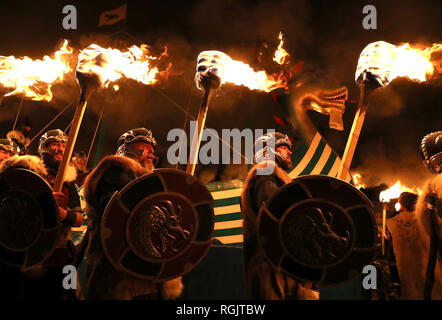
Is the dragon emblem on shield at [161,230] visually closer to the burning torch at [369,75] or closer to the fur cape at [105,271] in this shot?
the fur cape at [105,271]

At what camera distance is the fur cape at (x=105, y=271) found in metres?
3.56

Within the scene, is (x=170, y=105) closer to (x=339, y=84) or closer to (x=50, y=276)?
(x=339, y=84)

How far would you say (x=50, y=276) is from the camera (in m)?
4.05

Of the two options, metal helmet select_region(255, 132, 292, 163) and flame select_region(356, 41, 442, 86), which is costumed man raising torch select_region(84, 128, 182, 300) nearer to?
metal helmet select_region(255, 132, 292, 163)

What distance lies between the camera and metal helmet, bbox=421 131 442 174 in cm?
428

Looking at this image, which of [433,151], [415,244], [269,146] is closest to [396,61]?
[433,151]

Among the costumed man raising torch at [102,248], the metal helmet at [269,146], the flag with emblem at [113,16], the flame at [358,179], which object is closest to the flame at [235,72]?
the metal helmet at [269,146]

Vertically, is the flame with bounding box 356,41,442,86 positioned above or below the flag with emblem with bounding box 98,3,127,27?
below

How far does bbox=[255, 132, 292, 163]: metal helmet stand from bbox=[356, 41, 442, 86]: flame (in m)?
1.10

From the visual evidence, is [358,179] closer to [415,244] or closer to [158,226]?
[415,244]

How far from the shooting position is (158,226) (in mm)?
3641

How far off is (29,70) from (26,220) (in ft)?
8.50

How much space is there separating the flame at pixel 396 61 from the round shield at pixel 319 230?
1.43 meters

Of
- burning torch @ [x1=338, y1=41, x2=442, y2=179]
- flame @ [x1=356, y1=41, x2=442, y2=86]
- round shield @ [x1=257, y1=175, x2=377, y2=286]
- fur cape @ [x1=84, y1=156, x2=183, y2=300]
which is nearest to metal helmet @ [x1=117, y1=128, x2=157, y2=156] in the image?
fur cape @ [x1=84, y1=156, x2=183, y2=300]
